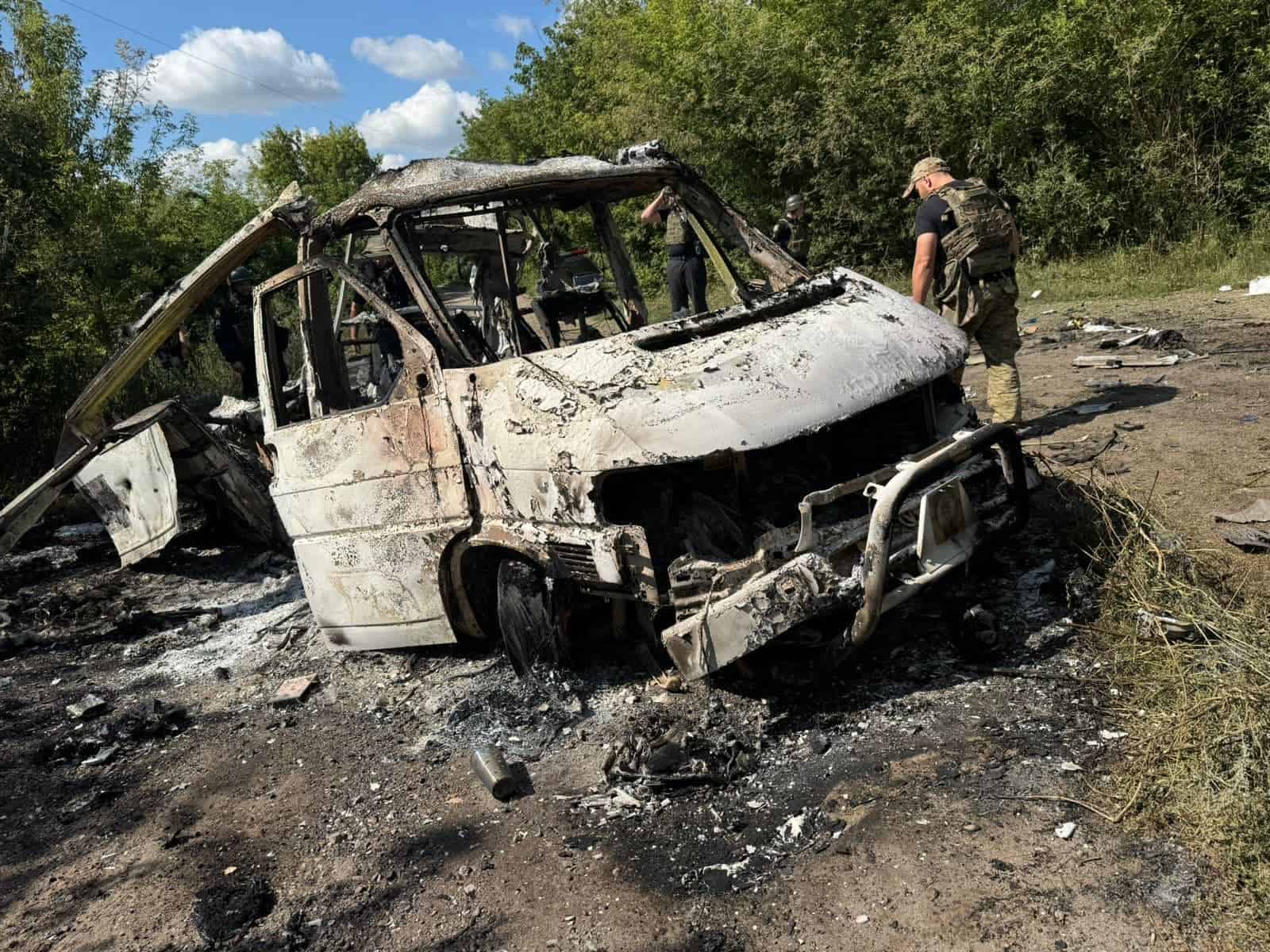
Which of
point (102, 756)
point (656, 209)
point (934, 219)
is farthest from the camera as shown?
point (934, 219)

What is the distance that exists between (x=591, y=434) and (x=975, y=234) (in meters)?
3.45

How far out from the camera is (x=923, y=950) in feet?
7.24

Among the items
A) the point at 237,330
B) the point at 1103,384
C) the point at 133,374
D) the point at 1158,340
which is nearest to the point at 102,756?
the point at 133,374

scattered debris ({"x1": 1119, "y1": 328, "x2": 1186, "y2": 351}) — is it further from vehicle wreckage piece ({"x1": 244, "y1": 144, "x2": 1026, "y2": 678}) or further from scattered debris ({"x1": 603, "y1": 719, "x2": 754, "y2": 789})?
scattered debris ({"x1": 603, "y1": 719, "x2": 754, "y2": 789})

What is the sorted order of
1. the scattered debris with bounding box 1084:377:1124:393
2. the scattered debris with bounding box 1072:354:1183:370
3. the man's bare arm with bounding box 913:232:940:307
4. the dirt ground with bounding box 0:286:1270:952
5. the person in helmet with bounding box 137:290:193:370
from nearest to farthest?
the dirt ground with bounding box 0:286:1270:952
the man's bare arm with bounding box 913:232:940:307
the scattered debris with bounding box 1084:377:1124:393
the scattered debris with bounding box 1072:354:1183:370
the person in helmet with bounding box 137:290:193:370

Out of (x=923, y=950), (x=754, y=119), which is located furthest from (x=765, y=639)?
(x=754, y=119)

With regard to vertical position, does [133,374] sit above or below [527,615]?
above

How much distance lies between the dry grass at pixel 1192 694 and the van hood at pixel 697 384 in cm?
111

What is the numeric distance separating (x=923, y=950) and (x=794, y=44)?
Result: 15.6 m

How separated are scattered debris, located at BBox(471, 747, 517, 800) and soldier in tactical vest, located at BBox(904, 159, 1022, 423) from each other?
358 centimetres

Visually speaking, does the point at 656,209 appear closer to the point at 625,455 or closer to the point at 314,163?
the point at 625,455

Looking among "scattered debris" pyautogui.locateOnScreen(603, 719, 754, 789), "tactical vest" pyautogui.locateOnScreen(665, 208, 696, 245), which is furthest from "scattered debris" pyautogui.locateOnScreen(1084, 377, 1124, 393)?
"scattered debris" pyautogui.locateOnScreen(603, 719, 754, 789)

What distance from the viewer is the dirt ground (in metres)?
2.42

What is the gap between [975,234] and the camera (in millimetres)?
5488
